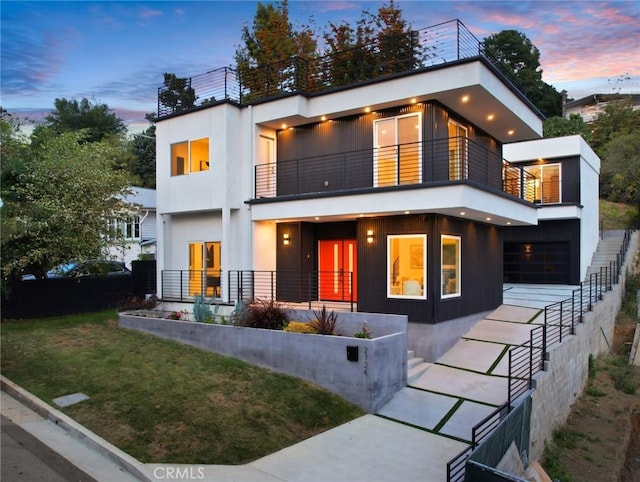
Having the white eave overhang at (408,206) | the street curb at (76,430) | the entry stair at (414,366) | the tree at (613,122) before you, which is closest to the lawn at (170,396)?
the street curb at (76,430)

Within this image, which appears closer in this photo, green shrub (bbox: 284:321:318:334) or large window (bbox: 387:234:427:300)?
green shrub (bbox: 284:321:318:334)

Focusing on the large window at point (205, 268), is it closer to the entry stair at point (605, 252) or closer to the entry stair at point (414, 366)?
the entry stair at point (414, 366)

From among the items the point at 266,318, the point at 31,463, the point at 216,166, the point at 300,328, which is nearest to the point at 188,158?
the point at 216,166

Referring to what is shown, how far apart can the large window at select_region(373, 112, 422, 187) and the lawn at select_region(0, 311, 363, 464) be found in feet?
21.2

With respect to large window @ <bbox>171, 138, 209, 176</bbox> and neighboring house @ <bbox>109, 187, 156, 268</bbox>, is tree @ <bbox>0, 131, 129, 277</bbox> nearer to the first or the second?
large window @ <bbox>171, 138, 209, 176</bbox>

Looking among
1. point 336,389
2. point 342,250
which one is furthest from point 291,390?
point 342,250

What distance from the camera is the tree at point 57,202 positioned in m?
13.5

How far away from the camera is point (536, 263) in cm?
2381

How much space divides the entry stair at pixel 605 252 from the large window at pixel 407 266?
1363 cm

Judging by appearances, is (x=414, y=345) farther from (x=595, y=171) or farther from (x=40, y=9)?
(x=595, y=171)

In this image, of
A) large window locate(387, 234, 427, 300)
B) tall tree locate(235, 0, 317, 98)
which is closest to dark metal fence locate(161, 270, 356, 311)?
large window locate(387, 234, 427, 300)

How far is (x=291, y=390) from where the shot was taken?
9.98 m

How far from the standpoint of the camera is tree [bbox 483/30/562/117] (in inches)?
1959

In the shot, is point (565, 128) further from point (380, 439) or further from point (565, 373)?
point (380, 439)
